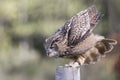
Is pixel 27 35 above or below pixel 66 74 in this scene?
above

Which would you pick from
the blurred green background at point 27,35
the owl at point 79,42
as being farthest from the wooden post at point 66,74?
the blurred green background at point 27,35

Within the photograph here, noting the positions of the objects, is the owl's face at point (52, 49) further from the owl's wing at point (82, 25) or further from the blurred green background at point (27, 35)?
the blurred green background at point (27, 35)

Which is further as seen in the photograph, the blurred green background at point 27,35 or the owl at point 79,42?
the blurred green background at point 27,35

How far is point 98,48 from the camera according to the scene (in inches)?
54.4

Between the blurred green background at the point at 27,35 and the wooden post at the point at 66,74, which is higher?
the blurred green background at the point at 27,35

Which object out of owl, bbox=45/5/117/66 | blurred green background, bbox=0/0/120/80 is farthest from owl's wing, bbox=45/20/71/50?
blurred green background, bbox=0/0/120/80

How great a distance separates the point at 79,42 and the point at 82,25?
5cm

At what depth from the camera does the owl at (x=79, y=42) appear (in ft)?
4.34

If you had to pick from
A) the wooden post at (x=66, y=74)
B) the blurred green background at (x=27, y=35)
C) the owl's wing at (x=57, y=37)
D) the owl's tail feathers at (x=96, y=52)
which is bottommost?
the wooden post at (x=66, y=74)

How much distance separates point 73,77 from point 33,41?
5.38 m

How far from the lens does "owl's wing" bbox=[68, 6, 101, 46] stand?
4.40ft

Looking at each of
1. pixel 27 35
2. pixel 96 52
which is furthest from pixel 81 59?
pixel 27 35

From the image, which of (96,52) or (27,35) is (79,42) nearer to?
(96,52)

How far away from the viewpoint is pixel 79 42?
4.38 ft
